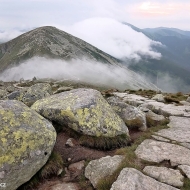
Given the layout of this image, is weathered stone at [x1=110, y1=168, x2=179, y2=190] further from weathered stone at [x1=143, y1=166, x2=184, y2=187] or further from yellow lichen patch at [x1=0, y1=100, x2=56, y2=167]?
yellow lichen patch at [x1=0, y1=100, x2=56, y2=167]

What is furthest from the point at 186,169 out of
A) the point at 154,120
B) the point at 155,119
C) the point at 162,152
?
the point at 155,119

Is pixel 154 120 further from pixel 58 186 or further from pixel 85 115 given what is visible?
pixel 58 186

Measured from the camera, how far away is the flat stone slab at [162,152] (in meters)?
10.9

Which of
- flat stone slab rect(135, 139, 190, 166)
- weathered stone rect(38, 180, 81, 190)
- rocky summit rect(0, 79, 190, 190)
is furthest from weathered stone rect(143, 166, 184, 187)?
weathered stone rect(38, 180, 81, 190)

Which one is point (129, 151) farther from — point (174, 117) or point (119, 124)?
point (174, 117)

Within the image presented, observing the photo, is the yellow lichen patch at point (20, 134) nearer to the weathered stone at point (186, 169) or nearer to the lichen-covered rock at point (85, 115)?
the lichen-covered rock at point (85, 115)

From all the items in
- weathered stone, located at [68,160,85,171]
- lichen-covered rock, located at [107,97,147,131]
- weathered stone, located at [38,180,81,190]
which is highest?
lichen-covered rock, located at [107,97,147,131]

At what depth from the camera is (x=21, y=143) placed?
9789 mm

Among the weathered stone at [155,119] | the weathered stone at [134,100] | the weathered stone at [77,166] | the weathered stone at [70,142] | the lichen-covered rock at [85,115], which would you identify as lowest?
the weathered stone at [134,100]

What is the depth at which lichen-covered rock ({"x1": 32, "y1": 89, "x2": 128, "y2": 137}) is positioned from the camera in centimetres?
1287

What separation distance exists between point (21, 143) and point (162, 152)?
21.7 ft

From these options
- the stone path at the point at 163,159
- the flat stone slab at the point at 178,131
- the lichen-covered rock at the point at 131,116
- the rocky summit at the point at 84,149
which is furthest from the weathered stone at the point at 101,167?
the lichen-covered rock at the point at 131,116

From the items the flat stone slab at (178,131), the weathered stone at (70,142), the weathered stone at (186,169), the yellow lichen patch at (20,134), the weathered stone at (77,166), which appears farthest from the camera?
the flat stone slab at (178,131)

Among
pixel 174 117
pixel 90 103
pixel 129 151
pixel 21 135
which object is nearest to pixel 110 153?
pixel 129 151
